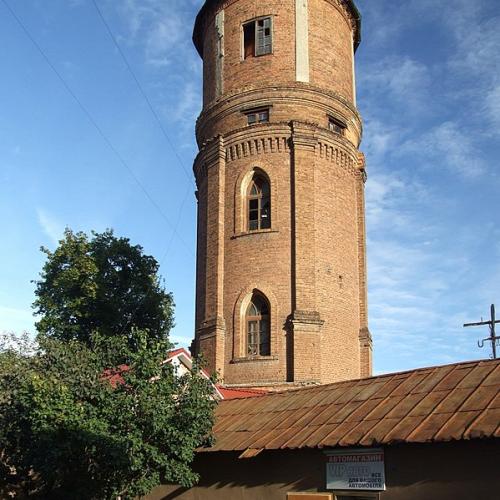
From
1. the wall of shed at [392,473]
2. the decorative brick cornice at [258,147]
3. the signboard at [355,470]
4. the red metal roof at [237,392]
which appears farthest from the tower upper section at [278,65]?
the signboard at [355,470]

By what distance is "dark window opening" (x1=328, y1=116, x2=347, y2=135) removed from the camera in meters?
25.2

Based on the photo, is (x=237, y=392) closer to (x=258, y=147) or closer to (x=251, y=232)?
(x=251, y=232)

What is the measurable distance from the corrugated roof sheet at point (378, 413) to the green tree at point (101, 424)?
1.03 metres

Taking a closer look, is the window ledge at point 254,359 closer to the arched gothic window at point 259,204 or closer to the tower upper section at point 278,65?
the arched gothic window at point 259,204

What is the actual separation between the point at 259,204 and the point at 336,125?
4.28 metres

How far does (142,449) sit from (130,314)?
731 inches

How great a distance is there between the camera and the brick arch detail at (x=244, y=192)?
23672mm

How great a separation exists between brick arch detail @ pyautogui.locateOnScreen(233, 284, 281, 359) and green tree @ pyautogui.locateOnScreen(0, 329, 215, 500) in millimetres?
7890

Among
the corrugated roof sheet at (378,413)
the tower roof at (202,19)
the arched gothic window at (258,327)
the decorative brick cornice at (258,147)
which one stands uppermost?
the tower roof at (202,19)

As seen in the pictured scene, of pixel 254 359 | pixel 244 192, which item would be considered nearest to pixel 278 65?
pixel 244 192

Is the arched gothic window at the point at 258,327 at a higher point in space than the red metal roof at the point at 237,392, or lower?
higher

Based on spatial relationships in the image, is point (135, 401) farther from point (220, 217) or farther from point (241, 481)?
point (220, 217)

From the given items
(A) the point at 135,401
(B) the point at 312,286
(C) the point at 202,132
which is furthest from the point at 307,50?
(A) the point at 135,401

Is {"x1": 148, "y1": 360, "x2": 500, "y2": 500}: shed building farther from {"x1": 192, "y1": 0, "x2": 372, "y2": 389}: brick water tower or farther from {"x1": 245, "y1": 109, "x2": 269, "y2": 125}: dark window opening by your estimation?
{"x1": 245, "y1": 109, "x2": 269, "y2": 125}: dark window opening
